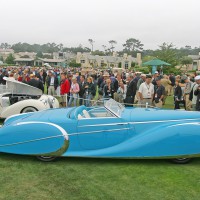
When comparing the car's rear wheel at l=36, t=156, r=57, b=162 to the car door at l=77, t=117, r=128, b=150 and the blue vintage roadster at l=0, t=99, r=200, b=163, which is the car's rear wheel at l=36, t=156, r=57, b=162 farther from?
the car door at l=77, t=117, r=128, b=150

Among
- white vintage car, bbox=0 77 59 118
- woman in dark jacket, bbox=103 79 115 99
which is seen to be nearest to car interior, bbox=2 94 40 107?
white vintage car, bbox=0 77 59 118

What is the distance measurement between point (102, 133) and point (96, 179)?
3.28ft

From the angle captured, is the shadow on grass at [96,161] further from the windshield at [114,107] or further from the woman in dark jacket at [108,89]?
the woman in dark jacket at [108,89]

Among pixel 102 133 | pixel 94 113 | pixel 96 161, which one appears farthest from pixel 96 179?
pixel 94 113

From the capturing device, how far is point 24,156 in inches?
239

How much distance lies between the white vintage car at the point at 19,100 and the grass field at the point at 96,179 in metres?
2.95

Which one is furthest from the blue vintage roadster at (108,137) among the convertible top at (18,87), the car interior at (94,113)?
the convertible top at (18,87)

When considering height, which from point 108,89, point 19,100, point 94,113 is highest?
point 108,89

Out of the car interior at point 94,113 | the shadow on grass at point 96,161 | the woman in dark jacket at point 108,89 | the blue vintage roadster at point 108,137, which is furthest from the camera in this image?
the woman in dark jacket at point 108,89

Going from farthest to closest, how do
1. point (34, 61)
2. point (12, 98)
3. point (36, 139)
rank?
point (34, 61) < point (12, 98) < point (36, 139)

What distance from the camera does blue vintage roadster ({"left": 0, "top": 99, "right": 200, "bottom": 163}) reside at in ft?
17.9

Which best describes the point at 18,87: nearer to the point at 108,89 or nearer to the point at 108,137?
the point at 108,89

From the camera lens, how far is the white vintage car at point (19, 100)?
8891 millimetres

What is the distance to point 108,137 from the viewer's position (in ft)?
18.6
